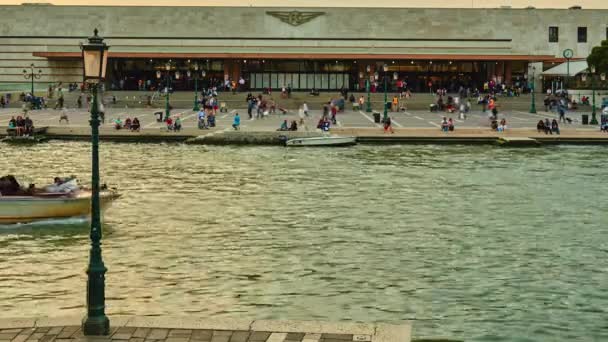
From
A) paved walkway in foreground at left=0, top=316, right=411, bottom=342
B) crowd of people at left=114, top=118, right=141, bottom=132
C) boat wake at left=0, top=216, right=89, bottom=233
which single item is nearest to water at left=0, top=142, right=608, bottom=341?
boat wake at left=0, top=216, right=89, bottom=233

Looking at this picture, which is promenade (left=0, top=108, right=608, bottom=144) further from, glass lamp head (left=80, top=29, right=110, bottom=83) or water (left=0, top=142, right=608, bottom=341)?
glass lamp head (left=80, top=29, right=110, bottom=83)

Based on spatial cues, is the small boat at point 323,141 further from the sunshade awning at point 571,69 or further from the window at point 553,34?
the window at point 553,34

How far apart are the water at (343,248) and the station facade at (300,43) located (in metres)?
69.6

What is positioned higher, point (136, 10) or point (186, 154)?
point (136, 10)

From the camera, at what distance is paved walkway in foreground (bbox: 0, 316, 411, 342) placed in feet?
54.0

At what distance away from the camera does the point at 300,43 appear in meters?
122

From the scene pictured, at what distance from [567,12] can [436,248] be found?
105134 mm

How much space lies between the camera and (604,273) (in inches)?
999

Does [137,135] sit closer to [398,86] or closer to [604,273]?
[604,273]

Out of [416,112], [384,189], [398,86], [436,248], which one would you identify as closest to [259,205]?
[384,189]

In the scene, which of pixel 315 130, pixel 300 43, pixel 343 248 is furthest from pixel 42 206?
pixel 300 43

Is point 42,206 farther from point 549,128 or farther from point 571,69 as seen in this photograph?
point 571,69

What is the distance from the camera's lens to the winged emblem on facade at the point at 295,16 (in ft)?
406

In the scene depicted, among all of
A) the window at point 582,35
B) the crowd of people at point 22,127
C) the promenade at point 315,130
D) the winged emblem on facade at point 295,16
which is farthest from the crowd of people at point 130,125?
the window at point 582,35
